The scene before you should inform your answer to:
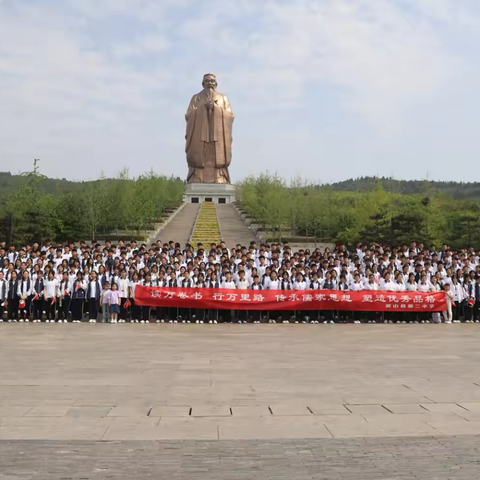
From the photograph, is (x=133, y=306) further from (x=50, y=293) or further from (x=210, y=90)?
(x=210, y=90)

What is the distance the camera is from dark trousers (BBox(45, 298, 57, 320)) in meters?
16.6

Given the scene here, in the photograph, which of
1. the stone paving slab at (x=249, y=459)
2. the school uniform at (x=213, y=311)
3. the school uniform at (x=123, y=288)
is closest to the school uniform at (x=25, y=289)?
the school uniform at (x=123, y=288)

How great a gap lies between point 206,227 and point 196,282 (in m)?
27.0

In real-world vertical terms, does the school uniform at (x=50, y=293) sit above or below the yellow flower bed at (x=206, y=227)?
below

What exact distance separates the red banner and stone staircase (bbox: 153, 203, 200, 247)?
19318mm

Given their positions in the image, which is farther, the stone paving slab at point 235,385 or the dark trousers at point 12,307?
the dark trousers at point 12,307

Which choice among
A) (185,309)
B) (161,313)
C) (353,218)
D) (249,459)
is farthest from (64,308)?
(353,218)

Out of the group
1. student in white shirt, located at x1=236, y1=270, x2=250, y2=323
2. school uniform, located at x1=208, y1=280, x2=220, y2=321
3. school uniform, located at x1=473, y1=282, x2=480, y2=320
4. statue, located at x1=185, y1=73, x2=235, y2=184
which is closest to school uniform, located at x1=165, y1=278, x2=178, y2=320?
school uniform, located at x1=208, y1=280, x2=220, y2=321

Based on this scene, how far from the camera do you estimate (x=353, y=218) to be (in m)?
40.7

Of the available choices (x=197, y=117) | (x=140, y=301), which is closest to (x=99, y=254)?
(x=140, y=301)

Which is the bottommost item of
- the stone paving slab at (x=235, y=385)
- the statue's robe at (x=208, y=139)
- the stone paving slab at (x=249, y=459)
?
the stone paving slab at (x=249, y=459)

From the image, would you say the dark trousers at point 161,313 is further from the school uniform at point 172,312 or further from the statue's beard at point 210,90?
the statue's beard at point 210,90

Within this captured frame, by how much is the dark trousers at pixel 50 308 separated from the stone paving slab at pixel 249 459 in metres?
11.2

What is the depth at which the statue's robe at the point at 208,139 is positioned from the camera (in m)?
59.7
